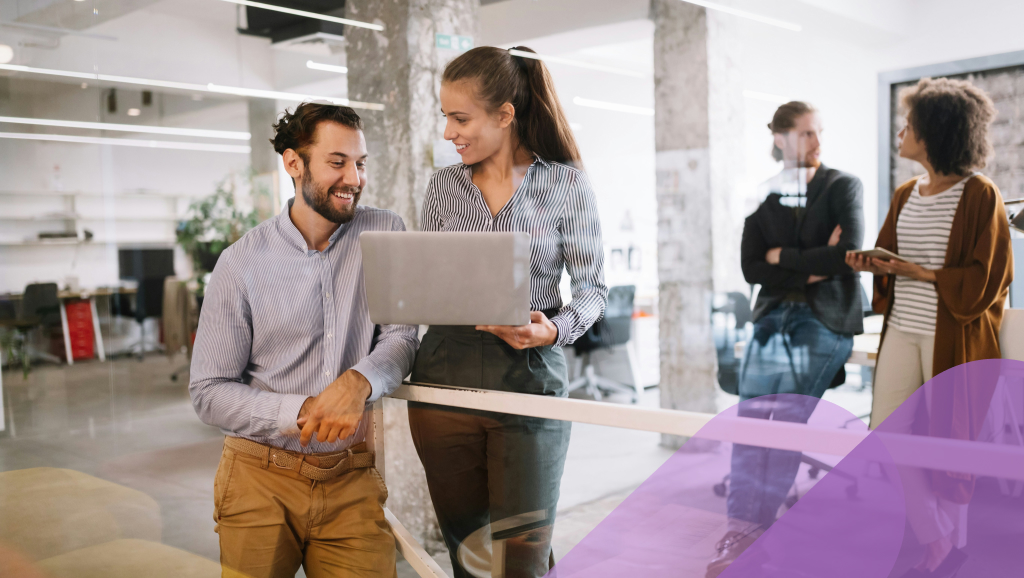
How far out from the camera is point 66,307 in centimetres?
300

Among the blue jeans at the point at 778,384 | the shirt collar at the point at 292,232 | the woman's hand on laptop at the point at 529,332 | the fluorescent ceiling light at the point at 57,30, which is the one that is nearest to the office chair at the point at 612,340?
the blue jeans at the point at 778,384

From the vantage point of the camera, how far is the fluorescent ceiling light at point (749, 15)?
2.63 metres

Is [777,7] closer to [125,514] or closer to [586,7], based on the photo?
[586,7]

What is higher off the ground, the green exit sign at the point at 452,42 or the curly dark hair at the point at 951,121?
the green exit sign at the point at 452,42

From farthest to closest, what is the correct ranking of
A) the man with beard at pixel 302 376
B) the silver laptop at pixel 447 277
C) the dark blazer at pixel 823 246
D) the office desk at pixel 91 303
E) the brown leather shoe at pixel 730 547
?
the office desk at pixel 91 303 → the dark blazer at pixel 823 246 → the man with beard at pixel 302 376 → the silver laptop at pixel 447 277 → the brown leather shoe at pixel 730 547

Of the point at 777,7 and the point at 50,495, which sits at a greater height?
the point at 777,7

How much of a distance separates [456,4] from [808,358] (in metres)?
1.66

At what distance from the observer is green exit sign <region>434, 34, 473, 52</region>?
2393mm

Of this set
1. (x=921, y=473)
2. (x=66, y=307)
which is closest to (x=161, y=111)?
(x=66, y=307)

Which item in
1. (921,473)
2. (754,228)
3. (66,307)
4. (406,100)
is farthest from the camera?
(66,307)

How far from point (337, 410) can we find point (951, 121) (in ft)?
5.43

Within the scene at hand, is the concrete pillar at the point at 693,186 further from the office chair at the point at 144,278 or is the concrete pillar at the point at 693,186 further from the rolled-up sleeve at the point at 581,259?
the office chair at the point at 144,278

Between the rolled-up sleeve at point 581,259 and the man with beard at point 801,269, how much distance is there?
55 centimetres
